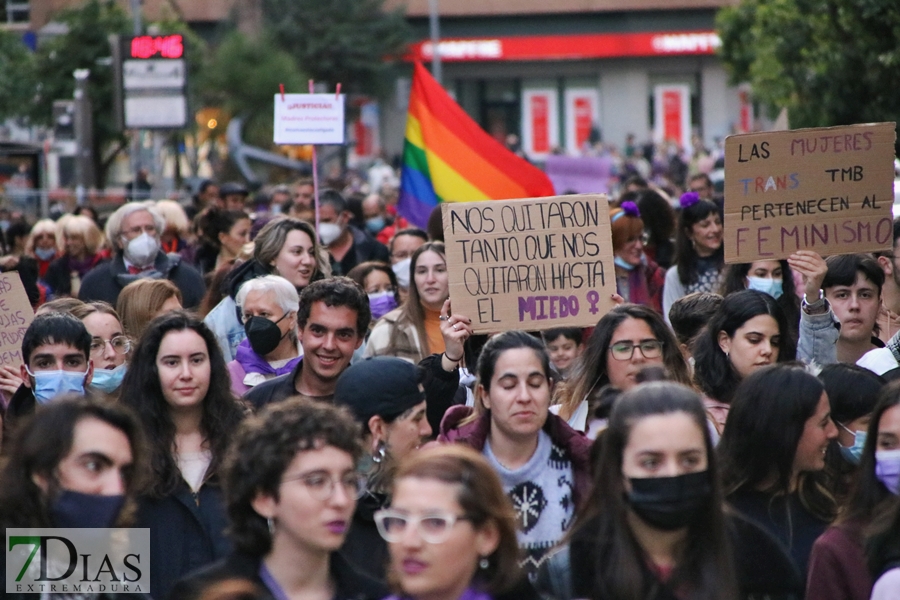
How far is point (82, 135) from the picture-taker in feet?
78.1

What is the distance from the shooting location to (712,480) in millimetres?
3555

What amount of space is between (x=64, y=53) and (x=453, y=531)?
29203 mm

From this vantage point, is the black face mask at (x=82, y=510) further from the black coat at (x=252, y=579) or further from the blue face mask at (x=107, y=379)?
Answer: the blue face mask at (x=107, y=379)

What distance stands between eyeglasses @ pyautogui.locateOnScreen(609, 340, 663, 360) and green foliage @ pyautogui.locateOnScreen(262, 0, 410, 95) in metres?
41.3

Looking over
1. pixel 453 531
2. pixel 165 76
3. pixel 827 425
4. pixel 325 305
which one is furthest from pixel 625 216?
pixel 165 76

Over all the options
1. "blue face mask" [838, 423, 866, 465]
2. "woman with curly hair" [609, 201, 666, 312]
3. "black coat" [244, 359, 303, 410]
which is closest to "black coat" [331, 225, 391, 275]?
"woman with curly hair" [609, 201, 666, 312]

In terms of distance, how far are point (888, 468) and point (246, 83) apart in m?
32.7

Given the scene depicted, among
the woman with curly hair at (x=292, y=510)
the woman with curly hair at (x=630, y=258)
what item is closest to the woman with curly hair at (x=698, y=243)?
the woman with curly hair at (x=630, y=258)

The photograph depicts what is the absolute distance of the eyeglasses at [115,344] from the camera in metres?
6.37

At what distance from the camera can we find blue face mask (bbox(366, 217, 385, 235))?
15406 millimetres

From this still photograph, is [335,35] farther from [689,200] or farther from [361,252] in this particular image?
[689,200]

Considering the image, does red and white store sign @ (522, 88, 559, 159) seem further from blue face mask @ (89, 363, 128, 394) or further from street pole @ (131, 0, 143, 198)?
blue face mask @ (89, 363, 128, 394)

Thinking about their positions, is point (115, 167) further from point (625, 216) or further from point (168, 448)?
point (168, 448)

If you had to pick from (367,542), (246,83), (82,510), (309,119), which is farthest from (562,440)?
(246,83)
